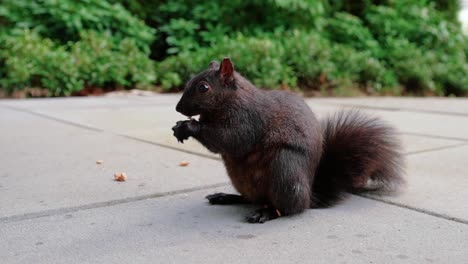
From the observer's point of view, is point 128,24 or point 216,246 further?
point 128,24

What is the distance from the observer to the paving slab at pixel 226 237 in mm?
1775

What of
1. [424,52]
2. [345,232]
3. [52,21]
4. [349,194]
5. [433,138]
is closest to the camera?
[345,232]

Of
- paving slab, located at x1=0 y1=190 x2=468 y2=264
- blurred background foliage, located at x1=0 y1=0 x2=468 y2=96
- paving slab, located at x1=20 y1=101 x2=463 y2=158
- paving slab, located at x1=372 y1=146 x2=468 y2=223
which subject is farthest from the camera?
blurred background foliage, located at x1=0 y1=0 x2=468 y2=96

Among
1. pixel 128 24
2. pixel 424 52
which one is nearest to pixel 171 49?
pixel 128 24

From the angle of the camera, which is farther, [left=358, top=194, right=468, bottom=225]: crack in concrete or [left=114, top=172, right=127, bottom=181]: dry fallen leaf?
[left=114, top=172, right=127, bottom=181]: dry fallen leaf

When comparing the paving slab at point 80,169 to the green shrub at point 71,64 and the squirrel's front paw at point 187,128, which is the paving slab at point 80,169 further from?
the green shrub at point 71,64

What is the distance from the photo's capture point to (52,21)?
8.52 meters

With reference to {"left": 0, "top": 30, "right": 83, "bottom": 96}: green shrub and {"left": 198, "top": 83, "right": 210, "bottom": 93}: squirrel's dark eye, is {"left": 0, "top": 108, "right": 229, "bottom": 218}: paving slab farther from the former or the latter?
{"left": 0, "top": 30, "right": 83, "bottom": 96}: green shrub

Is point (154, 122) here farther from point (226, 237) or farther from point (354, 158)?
point (226, 237)

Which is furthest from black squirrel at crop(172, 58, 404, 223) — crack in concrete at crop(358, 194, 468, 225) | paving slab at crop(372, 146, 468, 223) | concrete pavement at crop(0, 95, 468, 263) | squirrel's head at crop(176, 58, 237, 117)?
paving slab at crop(372, 146, 468, 223)

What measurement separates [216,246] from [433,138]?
10.5 ft

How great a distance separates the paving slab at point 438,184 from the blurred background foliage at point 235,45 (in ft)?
14.3

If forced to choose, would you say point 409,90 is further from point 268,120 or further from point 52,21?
point 268,120

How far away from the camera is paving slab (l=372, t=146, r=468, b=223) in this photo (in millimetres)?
2426
